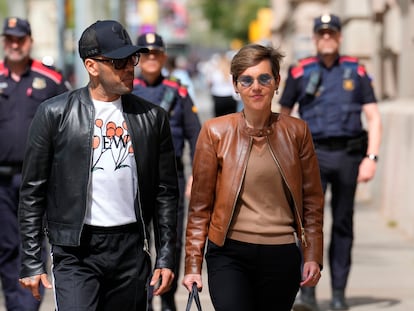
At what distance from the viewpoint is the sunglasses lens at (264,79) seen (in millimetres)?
4961

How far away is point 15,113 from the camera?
7.16 m

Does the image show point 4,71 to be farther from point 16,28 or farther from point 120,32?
point 120,32

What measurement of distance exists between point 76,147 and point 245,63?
782 mm

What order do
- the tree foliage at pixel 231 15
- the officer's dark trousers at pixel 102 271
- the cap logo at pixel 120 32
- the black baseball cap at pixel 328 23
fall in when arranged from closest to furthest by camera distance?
the officer's dark trousers at pixel 102 271 → the cap logo at pixel 120 32 → the black baseball cap at pixel 328 23 → the tree foliage at pixel 231 15

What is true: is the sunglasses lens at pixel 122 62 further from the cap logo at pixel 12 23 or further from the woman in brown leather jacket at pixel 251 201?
the cap logo at pixel 12 23

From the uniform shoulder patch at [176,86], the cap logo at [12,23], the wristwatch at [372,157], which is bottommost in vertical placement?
the wristwatch at [372,157]

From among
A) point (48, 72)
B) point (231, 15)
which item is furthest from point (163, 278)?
point (231, 15)

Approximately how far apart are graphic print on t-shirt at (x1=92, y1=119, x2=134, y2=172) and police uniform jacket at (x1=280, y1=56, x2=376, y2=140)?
3.08 meters

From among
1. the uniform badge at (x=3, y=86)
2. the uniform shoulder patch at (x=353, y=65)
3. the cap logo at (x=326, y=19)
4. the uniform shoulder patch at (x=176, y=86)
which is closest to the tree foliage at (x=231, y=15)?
the uniform shoulder patch at (x=353, y=65)

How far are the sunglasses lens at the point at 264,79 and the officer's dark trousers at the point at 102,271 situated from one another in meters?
0.79

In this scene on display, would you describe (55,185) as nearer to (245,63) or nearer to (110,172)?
(110,172)

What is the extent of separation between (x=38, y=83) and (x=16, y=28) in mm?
357

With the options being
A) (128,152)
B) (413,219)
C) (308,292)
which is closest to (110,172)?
(128,152)

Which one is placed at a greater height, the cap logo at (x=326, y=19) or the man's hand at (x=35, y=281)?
the cap logo at (x=326, y=19)
